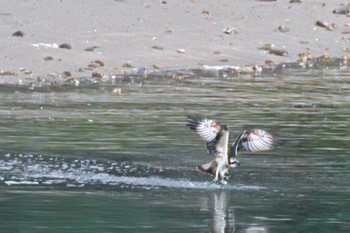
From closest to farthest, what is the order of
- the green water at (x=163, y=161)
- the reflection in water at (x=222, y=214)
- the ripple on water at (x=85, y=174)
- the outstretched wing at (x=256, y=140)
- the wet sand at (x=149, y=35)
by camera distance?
the reflection in water at (x=222, y=214) < the green water at (x=163, y=161) < the outstretched wing at (x=256, y=140) < the ripple on water at (x=85, y=174) < the wet sand at (x=149, y=35)

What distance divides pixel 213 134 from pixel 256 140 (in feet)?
1.17

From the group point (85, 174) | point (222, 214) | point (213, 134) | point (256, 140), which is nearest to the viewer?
point (222, 214)

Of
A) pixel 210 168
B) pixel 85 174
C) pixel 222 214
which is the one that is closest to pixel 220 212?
pixel 222 214

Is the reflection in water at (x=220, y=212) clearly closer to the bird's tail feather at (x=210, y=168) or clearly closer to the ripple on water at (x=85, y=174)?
the bird's tail feather at (x=210, y=168)

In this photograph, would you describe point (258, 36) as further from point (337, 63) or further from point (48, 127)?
point (48, 127)

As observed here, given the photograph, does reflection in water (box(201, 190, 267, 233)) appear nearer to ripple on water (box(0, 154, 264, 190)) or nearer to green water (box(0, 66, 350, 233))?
green water (box(0, 66, 350, 233))

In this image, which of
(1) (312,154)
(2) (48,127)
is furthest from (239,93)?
(1) (312,154)

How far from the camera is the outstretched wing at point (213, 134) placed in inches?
388

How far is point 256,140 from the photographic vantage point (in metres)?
9.83

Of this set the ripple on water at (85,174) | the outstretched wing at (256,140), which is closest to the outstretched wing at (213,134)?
the outstretched wing at (256,140)

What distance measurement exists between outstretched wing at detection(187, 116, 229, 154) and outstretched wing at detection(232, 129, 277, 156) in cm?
12

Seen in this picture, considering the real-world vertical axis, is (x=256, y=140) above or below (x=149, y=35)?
below

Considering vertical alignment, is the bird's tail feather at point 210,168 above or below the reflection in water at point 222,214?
above

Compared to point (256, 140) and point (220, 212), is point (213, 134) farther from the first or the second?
point (220, 212)
